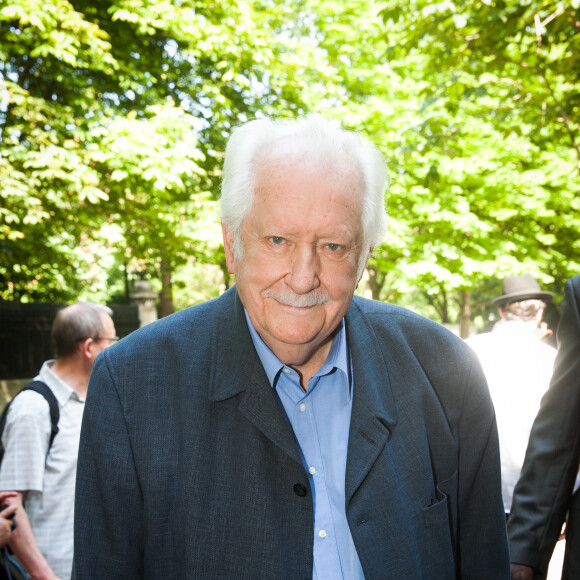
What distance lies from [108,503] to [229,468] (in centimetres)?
30

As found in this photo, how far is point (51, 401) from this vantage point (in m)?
2.89

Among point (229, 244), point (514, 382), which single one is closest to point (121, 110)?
point (514, 382)

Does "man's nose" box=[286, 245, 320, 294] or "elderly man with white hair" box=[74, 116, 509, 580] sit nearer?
"elderly man with white hair" box=[74, 116, 509, 580]

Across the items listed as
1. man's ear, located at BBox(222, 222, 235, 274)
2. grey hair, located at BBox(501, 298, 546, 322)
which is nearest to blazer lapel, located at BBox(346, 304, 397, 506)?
man's ear, located at BBox(222, 222, 235, 274)

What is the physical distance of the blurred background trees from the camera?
17.9 feet

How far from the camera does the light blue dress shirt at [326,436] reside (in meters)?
1.48

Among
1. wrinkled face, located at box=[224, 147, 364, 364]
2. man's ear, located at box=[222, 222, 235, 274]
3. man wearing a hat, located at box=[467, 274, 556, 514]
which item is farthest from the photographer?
man wearing a hat, located at box=[467, 274, 556, 514]

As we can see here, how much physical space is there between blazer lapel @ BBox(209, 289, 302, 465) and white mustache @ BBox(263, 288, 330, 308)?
0.15 m

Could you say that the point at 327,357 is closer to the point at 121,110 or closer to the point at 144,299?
the point at 121,110

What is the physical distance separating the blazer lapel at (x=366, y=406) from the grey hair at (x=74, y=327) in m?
2.00

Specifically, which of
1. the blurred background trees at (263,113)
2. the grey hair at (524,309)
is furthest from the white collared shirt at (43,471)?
the blurred background trees at (263,113)

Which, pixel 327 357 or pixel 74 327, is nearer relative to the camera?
pixel 327 357

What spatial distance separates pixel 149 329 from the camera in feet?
5.31

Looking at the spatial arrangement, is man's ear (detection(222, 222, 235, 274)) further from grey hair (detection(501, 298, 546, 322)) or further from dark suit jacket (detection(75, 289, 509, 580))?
grey hair (detection(501, 298, 546, 322))
